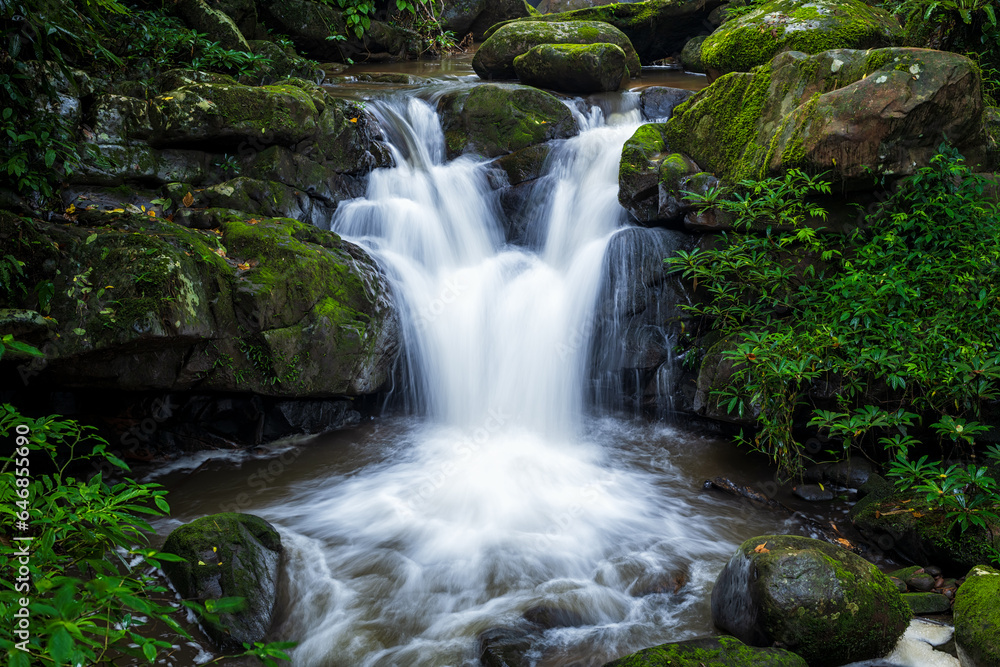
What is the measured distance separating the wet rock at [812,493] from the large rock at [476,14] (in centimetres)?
1358

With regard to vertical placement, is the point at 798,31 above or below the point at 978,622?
above

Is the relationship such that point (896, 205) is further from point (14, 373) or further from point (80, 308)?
point (14, 373)

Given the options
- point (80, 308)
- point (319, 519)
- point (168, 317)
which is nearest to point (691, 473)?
point (319, 519)

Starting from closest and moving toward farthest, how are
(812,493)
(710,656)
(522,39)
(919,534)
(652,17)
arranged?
1. (710,656)
2. (919,534)
3. (812,493)
4. (522,39)
5. (652,17)

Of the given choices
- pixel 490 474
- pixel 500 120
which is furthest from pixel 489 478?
pixel 500 120

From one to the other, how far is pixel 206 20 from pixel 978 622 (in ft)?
32.4

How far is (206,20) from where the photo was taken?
320 inches

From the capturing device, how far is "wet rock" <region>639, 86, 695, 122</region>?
934 cm

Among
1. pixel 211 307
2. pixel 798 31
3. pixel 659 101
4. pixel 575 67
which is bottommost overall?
pixel 211 307

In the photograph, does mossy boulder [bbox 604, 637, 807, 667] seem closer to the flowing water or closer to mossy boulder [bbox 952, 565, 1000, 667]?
the flowing water

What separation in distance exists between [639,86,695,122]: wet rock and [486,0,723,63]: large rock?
3.28 m

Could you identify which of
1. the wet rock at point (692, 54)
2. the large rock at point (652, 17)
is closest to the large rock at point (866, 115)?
the wet rock at point (692, 54)

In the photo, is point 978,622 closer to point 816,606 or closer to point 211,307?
point 816,606

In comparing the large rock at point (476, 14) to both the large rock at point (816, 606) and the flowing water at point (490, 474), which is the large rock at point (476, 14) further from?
the large rock at point (816, 606)
